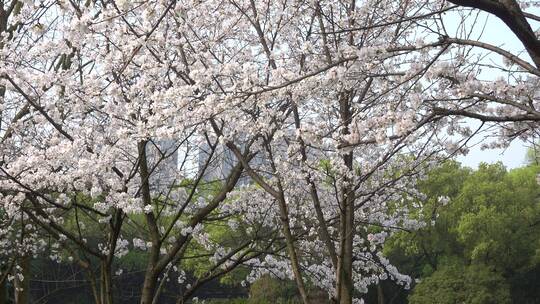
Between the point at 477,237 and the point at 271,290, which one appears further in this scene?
the point at 271,290

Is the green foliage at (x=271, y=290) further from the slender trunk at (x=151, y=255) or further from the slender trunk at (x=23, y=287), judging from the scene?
the slender trunk at (x=151, y=255)

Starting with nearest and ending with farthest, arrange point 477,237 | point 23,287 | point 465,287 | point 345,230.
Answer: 1. point 345,230
2. point 23,287
3. point 465,287
4. point 477,237

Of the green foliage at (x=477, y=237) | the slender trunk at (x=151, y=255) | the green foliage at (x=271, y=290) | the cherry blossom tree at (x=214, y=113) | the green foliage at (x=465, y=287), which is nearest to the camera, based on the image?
the cherry blossom tree at (x=214, y=113)

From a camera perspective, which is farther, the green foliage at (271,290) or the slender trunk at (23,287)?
the green foliage at (271,290)

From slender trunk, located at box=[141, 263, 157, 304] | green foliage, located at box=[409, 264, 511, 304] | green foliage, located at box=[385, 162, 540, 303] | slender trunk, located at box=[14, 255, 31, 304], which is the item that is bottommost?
slender trunk, located at box=[141, 263, 157, 304]

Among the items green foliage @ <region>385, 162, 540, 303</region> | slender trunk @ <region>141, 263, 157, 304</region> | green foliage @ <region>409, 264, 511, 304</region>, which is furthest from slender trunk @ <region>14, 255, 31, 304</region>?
green foliage @ <region>409, 264, 511, 304</region>

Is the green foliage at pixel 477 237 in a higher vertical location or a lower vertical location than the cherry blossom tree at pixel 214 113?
higher

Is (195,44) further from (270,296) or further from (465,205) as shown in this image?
(465,205)

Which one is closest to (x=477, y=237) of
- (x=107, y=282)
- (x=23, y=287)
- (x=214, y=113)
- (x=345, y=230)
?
(x=23, y=287)

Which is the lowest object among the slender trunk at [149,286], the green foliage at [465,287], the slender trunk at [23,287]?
the slender trunk at [149,286]

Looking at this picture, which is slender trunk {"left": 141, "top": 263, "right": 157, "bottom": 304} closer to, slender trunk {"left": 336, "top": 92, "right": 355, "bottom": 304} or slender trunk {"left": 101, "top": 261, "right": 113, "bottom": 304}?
slender trunk {"left": 101, "top": 261, "right": 113, "bottom": 304}

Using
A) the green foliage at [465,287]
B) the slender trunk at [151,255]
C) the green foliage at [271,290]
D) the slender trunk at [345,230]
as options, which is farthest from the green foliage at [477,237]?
the slender trunk at [345,230]

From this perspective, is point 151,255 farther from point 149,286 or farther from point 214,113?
point 214,113

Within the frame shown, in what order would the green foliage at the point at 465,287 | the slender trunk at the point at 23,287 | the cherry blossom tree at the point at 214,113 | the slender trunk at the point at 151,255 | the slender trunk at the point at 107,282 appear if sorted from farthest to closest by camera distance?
the green foliage at the point at 465,287 → the slender trunk at the point at 23,287 → the slender trunk at the point at 107,282 → the slender trunk at the point at 151,255 → the cherry blossom tree at the point at 214,113
